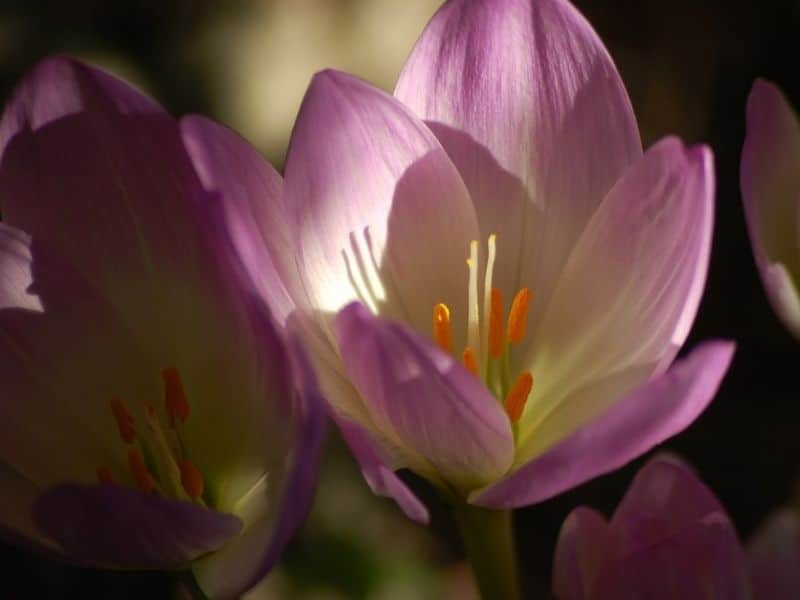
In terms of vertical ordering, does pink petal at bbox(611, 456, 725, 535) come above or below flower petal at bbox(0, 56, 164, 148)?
below

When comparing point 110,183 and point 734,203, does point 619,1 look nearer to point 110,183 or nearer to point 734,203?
point 734,203

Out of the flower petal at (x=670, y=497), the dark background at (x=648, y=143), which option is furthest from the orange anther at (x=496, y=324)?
the dark background at (x=648, y=143)

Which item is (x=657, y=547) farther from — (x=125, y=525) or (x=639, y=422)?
(x=125, y=525)

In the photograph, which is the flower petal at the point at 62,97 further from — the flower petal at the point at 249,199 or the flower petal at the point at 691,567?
the flower petal at the point at 691,567

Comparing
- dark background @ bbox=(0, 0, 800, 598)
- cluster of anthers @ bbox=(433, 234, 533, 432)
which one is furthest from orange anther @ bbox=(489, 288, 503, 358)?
dark background @ bbox=(0, 0, 800, 598)

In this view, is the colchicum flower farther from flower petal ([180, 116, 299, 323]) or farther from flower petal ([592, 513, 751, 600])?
flower petal ([592, 513, 751, 600])

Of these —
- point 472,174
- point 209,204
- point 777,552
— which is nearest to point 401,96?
point 472,174

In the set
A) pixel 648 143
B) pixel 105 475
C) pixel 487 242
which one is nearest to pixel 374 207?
pixel 487 242

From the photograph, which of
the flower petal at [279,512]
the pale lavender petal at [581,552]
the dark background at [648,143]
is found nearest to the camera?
the flower petal at [279,512]
